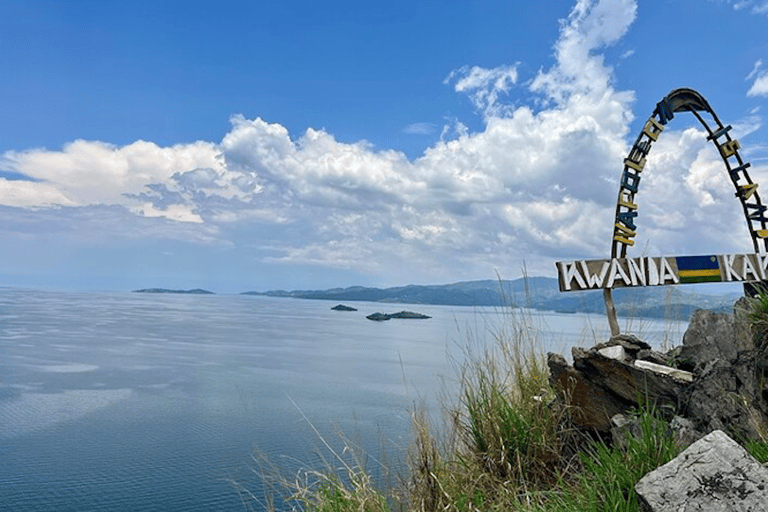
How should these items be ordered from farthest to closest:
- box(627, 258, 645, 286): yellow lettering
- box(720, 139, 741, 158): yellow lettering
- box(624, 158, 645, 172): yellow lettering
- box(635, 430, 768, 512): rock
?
box(720, 139, 741, 158): yellow lettering, box(624, 158, 645, 172): yellow lettering, box(627, 258, 645, 286): yellow lettering, box(635, 430, 768, 512): rock

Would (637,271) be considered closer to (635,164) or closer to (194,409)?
(635,164)

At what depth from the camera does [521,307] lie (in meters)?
5.33

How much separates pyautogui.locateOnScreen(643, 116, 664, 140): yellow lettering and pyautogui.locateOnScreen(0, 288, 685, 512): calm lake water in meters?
2.25

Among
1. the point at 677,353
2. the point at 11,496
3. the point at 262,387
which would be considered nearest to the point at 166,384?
the point at 262,387

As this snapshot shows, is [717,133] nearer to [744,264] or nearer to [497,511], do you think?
[744,264]

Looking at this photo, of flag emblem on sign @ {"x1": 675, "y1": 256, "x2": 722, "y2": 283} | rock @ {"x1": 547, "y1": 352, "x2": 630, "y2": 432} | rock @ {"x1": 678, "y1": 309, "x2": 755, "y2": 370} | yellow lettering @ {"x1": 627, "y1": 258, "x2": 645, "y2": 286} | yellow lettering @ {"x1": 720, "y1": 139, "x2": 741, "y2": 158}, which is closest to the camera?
rock @ {"x1": 678, "y1": 309, "x2": 755, "y2": 370}

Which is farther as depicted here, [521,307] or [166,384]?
[166,384]

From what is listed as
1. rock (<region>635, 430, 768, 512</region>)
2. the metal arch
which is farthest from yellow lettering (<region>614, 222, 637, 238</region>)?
rock (<region>635, 430, 768, 512</region>)

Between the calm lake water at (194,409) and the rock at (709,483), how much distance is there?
2400 millimetres

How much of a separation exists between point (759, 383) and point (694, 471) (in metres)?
1.57

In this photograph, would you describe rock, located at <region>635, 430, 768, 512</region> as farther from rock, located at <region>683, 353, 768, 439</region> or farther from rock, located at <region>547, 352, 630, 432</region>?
rock, located at <region>547, 352, 630, 432</region>

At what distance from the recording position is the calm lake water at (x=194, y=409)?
29.1 feet

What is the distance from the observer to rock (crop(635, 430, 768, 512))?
2318 mm

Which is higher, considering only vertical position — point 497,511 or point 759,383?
point 759,383
